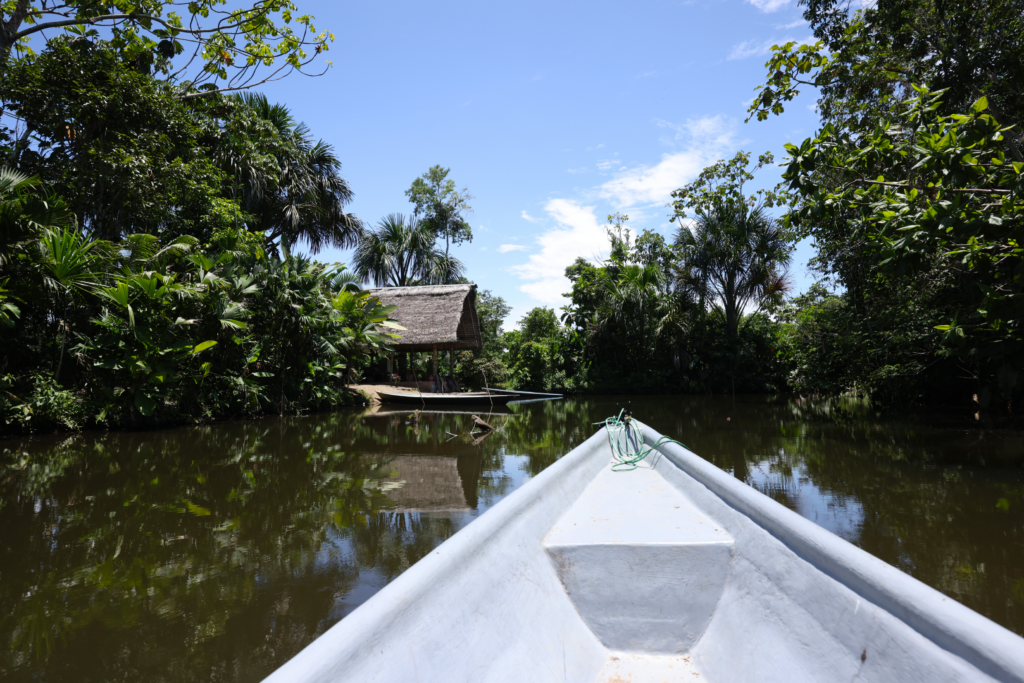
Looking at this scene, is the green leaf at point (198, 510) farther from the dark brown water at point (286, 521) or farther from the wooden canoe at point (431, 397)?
the wooden canoe at point (431, 397)

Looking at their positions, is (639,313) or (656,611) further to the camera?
(639,313)

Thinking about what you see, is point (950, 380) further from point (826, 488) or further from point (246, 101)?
point (246, 101)

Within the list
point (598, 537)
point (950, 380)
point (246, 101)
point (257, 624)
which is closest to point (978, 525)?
point (598, 537)

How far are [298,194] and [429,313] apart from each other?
7555 mm

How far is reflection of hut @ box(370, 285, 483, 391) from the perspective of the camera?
53.8 ft

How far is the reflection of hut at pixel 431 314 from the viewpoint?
53.8 ft

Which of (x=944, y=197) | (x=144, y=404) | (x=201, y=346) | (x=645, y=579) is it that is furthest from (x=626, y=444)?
(x=144, y=404)

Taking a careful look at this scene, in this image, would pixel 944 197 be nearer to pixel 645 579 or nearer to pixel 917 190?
pixel 917 190

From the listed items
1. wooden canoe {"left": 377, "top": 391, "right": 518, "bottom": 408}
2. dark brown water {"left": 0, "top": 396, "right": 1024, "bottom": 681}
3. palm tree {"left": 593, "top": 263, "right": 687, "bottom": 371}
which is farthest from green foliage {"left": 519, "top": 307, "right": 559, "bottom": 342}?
dark brown water {"left": 0, "top": 396, "right": 1024, "bottom": 681}

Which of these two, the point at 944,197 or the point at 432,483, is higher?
the point at 944,197

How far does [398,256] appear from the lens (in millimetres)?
24906

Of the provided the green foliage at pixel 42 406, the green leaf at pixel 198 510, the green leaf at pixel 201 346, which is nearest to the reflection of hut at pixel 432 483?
the green leaf at pixel 198 510

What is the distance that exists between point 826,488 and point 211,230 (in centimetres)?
1367

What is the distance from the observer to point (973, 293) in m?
7.27
